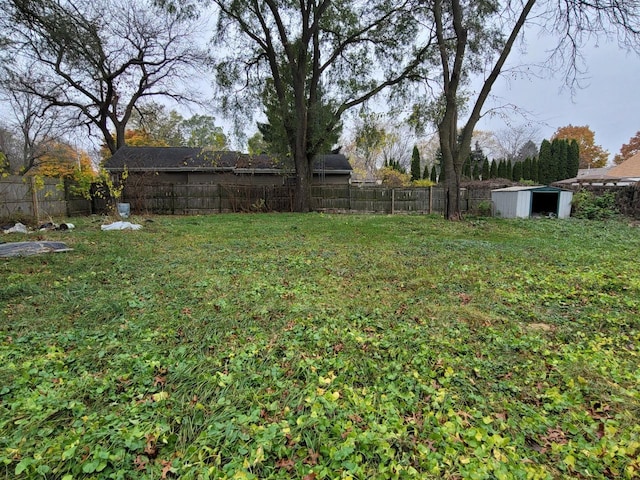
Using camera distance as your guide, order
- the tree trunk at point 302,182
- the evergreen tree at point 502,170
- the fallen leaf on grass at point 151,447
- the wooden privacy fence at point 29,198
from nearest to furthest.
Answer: the fallen leaf on grass at point 151,447 → the wooden privacy fence at point 29,198 → the tree trunk at point 302,182 → the evergreen tree at point 502,170

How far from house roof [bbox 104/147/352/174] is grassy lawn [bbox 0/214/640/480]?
1223 cm

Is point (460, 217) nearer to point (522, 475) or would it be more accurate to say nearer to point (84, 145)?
point (522, 475)

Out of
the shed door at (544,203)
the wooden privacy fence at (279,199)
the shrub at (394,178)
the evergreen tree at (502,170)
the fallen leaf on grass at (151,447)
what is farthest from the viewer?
the evergreen tree at (502,170)

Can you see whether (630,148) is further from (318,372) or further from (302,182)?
(318,372)

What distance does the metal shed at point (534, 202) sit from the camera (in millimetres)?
10648

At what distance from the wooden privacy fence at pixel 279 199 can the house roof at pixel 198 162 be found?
191cm

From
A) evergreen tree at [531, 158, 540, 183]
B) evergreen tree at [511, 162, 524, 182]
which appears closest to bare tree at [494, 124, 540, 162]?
evergreen tree at [531, 158, 540, 183]

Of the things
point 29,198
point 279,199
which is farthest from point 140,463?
point 279,199

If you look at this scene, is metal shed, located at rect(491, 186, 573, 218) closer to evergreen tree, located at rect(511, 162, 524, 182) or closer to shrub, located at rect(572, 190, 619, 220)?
shrub, located at rect(572, 190, 619, 220)

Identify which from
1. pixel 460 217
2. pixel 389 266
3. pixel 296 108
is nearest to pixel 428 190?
pixel 460 217

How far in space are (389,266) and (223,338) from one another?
275 centimetres

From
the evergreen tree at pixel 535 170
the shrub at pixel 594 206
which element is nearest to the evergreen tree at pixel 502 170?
the evergreen tree at pixel 535 170

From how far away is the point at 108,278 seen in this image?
4.01 m

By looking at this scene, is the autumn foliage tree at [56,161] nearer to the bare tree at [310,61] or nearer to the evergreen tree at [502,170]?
the bare tree at [310,61]
